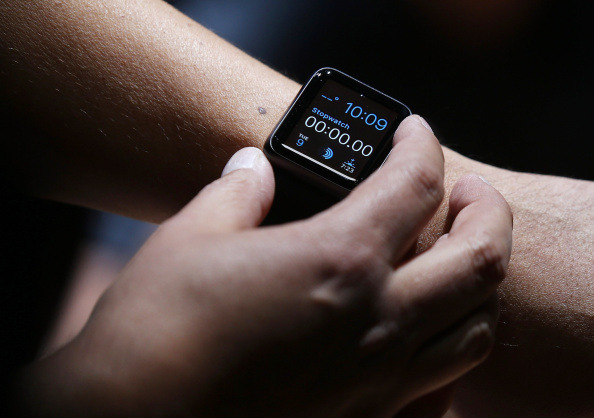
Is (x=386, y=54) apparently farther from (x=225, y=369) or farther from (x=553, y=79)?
(x=225, y=369)

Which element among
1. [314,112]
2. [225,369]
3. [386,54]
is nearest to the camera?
[225,369]

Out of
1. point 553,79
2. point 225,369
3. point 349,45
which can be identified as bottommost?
point 225,369

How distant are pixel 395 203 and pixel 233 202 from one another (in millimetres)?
228

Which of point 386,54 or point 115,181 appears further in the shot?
point 386,54

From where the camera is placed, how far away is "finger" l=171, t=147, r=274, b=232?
2.11 ft

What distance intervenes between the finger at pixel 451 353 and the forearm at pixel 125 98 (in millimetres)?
571

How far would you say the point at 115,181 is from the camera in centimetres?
108

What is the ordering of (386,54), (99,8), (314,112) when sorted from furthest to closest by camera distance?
(386,54), (99,8), (314,112)

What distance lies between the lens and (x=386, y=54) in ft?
4.98

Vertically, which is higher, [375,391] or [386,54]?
[386,54]

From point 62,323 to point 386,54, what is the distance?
1229 mm

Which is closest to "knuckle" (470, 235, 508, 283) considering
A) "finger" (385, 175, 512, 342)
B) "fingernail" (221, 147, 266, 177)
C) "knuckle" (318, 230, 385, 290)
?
"finger" (385, 175, 512, 342)

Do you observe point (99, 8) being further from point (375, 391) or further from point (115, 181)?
point (375, 391)

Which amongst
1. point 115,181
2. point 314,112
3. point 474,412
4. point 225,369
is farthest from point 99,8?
point 474,412
